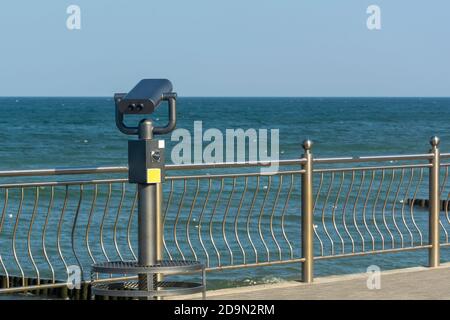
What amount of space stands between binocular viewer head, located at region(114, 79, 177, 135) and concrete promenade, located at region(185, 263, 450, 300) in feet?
8.15

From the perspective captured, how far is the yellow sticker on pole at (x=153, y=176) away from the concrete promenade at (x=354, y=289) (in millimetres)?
2339

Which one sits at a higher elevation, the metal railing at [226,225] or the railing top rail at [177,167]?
the railing top rail at [177,167]

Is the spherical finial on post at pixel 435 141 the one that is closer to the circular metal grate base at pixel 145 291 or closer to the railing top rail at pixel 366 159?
the railing top rail at pixel 366 159

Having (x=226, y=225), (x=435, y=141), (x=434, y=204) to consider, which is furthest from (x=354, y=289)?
(x=226, y=225)

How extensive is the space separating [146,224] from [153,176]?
33cm

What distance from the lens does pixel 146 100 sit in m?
7.31

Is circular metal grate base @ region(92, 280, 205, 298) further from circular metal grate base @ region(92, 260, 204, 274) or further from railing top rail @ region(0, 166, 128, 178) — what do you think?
railing top rail @ region(0, 166, 128, 178)

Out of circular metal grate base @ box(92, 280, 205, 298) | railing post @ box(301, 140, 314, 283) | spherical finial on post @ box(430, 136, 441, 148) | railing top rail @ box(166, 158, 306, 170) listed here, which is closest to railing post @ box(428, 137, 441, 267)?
spherical finial on post @ box(430, 136, 441, 148)

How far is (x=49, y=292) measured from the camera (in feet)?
48.0

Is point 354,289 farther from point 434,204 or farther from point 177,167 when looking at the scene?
point 434,204

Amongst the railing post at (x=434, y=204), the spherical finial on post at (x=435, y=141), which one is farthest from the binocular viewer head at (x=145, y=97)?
the railing post at (x=434, y=204)

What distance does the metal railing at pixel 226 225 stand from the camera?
1026cm

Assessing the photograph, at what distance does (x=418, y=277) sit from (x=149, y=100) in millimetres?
4551
